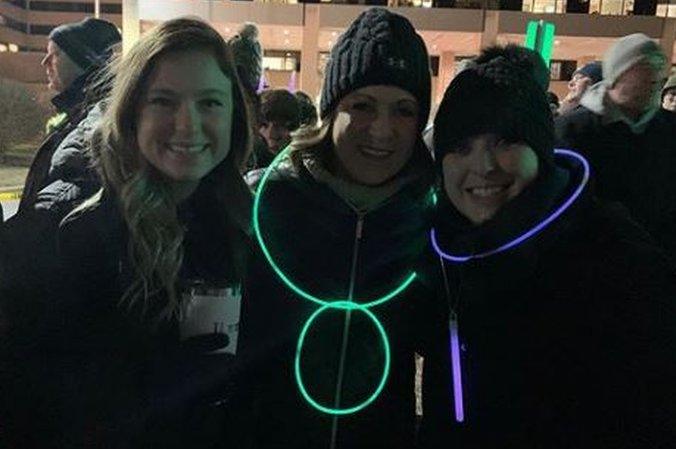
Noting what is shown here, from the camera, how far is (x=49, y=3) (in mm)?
93375

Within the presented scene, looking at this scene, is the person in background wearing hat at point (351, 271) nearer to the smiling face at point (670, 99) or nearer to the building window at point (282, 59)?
the smiling face at point (670, 99)

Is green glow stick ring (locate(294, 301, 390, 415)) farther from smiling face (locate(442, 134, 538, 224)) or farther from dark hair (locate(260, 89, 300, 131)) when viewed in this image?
dark hair (locate(260, 89, 300, 131))

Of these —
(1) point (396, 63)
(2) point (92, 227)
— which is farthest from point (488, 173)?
(2) point (92, 227)

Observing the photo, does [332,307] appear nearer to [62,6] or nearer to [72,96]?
[72,96]

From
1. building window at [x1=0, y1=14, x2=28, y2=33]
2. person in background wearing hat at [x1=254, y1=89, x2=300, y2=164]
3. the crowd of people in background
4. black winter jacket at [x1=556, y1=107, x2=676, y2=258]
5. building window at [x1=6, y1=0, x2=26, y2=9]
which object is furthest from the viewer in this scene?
building window at [x1=6, y1=0, x2=26, y2=9]

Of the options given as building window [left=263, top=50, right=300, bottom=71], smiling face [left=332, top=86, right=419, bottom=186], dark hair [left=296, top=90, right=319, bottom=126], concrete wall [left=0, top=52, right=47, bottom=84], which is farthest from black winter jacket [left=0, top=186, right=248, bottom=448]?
concrete wall [left=0, top=52, right=47, bottom=84]

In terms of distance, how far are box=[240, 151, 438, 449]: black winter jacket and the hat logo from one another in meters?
0.42

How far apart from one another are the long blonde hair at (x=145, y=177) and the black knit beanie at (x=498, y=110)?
0.81 metres

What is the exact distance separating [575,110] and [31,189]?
3.68 meters

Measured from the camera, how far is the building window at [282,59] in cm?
4712

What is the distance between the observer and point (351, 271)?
2.37m

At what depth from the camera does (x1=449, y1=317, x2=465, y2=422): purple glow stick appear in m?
1.98

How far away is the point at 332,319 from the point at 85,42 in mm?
2890

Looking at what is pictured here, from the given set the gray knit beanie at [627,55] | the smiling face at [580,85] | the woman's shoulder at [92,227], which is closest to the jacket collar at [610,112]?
the gray knit beanie at [627,55]
